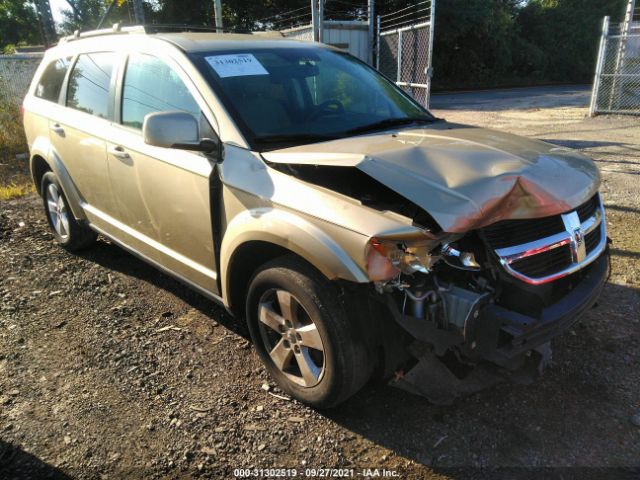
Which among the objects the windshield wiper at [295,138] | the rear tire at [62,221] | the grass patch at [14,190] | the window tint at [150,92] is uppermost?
the window tint at [150,92]

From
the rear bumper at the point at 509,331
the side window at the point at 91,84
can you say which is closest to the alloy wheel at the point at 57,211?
the side window at the point at 91,84

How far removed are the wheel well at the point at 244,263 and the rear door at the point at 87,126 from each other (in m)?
1.52

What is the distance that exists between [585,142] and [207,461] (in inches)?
369

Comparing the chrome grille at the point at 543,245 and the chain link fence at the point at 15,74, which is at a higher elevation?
the chain link fence at the point at 15,74

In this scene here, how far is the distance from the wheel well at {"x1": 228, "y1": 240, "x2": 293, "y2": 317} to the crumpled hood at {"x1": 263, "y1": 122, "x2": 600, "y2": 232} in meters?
0.48

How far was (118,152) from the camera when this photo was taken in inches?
146

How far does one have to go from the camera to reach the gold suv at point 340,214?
2.33 m

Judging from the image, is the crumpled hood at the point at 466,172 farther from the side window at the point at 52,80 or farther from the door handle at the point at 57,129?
the side window at the point at 52,80

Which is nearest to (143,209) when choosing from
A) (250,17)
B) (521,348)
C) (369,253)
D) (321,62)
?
(321,62)

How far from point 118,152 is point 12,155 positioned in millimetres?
7922

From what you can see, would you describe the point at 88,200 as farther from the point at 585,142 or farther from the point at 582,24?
the point at 582,24

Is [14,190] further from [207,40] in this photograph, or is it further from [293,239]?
[293,239]

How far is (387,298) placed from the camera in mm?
2418

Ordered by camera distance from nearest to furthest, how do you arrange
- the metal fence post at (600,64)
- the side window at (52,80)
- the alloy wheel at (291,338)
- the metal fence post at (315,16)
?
Answer: the alloy wheel at (291,338) → the side window at (52,80) → the metal fence post at (315,16) → the metal fence post at (600,64)
